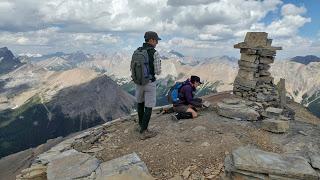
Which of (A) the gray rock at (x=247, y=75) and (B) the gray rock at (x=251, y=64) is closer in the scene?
(B) the gray rock at (x=251, y=64)

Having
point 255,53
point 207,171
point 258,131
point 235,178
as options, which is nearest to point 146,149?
point 207,171

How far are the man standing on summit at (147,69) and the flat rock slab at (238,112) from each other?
439 cm

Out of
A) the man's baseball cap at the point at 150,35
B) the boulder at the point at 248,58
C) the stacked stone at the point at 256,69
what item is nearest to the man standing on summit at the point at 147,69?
the man's baseball cap at the point at 150,35

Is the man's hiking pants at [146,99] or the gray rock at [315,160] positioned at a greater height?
the man's hiking pants at [146,99]

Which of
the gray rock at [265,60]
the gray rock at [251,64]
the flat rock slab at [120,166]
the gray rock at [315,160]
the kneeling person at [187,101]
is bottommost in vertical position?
the flat rock slab at [120,166]

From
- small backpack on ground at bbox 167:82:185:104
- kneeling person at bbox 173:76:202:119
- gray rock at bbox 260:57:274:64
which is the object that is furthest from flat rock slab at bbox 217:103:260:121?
gray rock at bbox 260:57:274:64

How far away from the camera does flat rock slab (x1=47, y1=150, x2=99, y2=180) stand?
1192 cm

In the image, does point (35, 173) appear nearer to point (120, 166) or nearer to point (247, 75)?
point (120, 166)

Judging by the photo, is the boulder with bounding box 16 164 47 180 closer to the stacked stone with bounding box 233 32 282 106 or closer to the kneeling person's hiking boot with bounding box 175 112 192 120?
the kneeling person's hiking boot with bounding box 175 112 192 120

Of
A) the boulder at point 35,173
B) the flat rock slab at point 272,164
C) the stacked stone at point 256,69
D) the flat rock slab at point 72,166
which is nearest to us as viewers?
the flat rock slab at point 272,164

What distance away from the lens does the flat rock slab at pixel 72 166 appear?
11.9 metres

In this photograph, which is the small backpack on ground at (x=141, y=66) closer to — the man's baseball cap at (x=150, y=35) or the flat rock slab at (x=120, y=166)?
the man's baseball cap at (x=150, y=35)

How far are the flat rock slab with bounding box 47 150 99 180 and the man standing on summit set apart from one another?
Result: 2.75m

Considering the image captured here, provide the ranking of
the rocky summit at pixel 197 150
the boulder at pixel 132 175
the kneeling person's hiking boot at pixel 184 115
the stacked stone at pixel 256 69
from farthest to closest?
the stacked stone at pixel 256 69
the kneeling person's hiking boot at pixel 184 115
the rocky summit at pixel 197 150
the boulder at pixel 132 175
